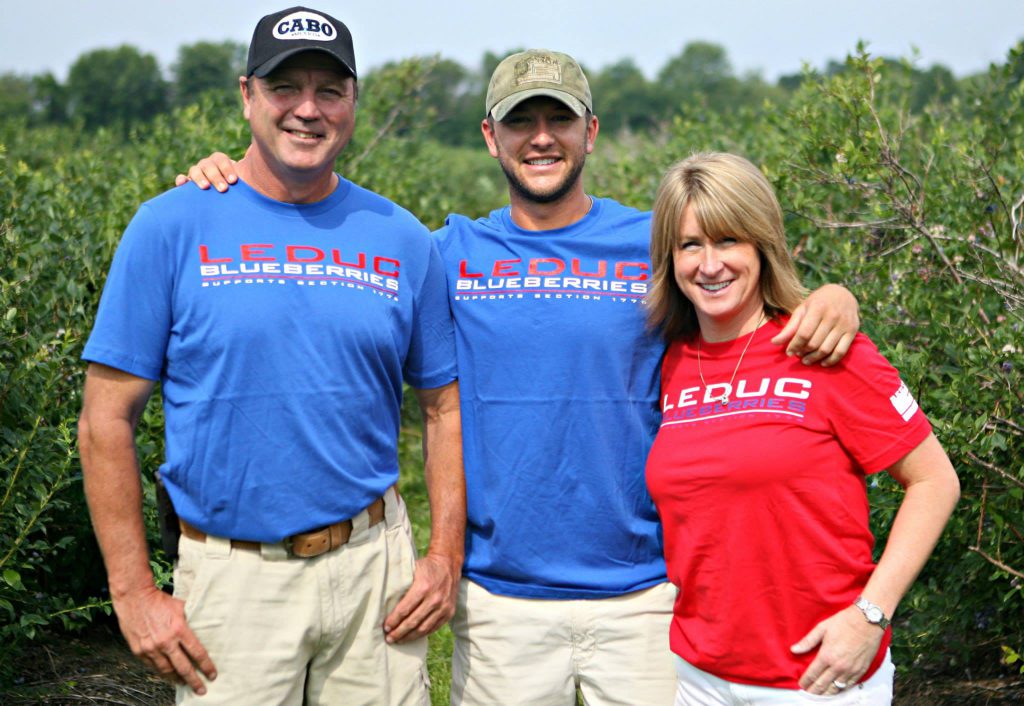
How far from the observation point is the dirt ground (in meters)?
4.48

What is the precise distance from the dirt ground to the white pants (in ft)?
6.40

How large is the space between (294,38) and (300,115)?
0.20 metres

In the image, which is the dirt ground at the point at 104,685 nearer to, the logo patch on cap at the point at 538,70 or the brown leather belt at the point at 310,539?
the brown leather belt at the point at 310,539

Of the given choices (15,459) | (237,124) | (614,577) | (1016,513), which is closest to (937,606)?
(1016,513)

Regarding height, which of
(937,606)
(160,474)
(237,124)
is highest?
(237,124)

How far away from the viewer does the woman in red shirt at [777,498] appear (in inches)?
109

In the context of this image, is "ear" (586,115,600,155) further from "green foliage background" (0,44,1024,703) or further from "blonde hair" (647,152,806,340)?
"green foliage background" (0,44,1024,703)

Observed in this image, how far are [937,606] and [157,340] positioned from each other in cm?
297

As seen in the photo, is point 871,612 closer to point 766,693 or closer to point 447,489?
point 766,693

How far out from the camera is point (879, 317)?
449 cm

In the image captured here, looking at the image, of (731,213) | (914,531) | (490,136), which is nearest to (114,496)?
(490,136)

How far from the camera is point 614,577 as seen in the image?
3271 millimetres

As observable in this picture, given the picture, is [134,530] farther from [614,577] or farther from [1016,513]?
[1016,513]

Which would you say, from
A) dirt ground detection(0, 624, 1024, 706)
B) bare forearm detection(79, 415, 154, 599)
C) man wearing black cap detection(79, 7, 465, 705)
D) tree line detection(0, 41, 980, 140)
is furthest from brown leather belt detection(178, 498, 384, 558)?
tree line detection(0, 41, 980, 140)
